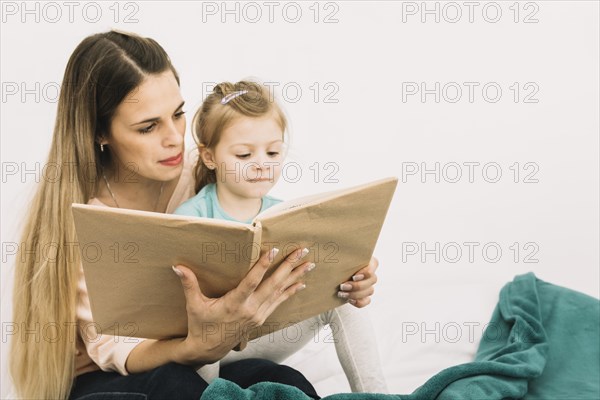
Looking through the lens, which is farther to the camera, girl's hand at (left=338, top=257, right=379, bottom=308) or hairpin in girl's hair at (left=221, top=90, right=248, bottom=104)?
hairpin in girl's hair at (left=221, top=90, right=248, bottom=104)

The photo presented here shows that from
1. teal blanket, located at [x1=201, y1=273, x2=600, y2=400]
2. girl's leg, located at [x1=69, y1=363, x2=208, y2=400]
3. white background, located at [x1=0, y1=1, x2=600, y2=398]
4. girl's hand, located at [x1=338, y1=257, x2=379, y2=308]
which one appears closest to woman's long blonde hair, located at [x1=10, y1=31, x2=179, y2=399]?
girl's leg, located at [x1=69, y1=363, x2=208, y2=400]

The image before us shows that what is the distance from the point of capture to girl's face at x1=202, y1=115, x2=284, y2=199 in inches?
73.4

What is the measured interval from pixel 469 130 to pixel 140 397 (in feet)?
5.69

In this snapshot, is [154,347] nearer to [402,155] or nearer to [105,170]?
[105,170]

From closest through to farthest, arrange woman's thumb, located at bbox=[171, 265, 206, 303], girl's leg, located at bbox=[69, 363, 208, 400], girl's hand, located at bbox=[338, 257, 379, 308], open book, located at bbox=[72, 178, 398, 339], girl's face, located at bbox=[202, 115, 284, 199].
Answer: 1. open book, located at bbox=[72, 178, 398, 339]
2. woman's thumb, located at bbox=[171, 265, 206, 303]
3. girl's leg, located at bbox=[69, 363, 208, 400]
4. girl's hand, located at bbox=[338, 257, 379, 308]
5. girl's face, located at bbox=[202, 115, 284, 199]

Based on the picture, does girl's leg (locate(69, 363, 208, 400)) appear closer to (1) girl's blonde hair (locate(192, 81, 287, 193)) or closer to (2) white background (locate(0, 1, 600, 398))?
(1) girl's blonde hair (locate(192, 81, 287, 193))

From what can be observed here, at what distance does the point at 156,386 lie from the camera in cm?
161

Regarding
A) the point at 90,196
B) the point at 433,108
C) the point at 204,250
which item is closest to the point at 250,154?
the point at 90,196

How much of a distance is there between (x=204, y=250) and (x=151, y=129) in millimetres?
490

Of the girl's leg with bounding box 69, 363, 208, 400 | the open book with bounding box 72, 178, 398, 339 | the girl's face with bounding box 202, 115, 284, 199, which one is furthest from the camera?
the girl's face with bounding box 202, 115, 284, 199

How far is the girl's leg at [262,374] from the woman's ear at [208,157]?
18.5 inches

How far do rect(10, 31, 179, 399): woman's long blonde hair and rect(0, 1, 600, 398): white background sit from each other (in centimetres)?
79

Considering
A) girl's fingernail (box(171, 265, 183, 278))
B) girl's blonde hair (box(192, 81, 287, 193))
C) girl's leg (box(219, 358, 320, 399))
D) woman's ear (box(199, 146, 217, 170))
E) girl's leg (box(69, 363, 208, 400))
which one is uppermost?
girl's blonde hair (box(192, 81, 287, 193))

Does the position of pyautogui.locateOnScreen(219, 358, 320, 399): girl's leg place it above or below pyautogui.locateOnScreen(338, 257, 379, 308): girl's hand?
below
